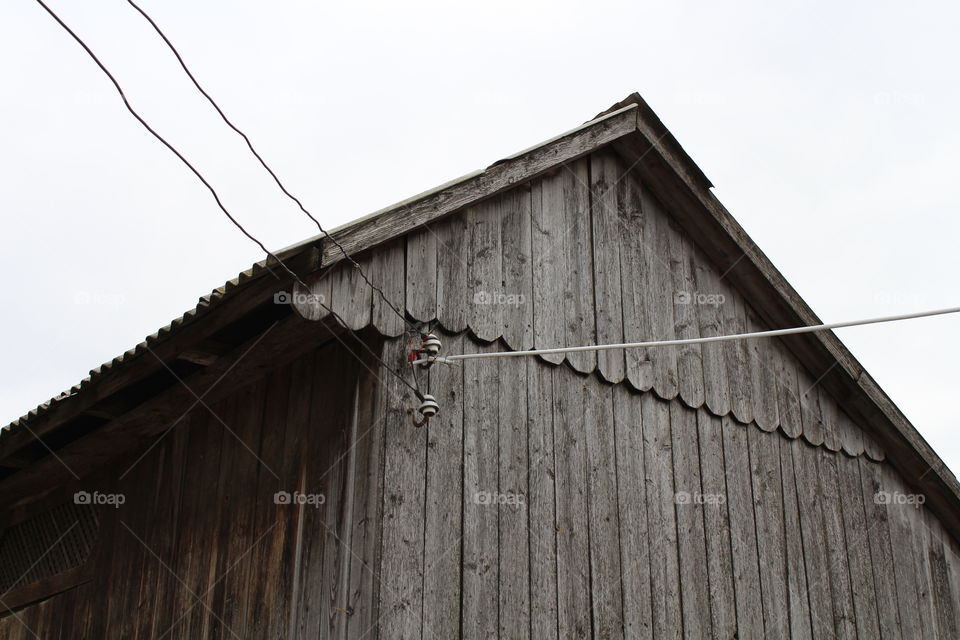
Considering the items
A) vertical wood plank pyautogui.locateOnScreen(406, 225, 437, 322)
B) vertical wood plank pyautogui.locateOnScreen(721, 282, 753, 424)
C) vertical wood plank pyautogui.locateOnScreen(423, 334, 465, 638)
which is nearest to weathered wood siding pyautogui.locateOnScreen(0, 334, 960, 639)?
vertical wood plank pyautogui.locateOnScreen(423, 334, 465, 638)

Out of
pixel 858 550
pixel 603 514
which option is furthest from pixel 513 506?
pixel 858 550

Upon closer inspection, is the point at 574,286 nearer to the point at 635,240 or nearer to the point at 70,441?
the point at 635,240

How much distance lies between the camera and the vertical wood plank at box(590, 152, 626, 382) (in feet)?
19.4

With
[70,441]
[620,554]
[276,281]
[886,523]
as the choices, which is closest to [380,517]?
[276,281]

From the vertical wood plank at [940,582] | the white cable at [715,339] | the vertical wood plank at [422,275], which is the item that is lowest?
the vertical wood plank at [940,582]

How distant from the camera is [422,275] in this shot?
5.10 m

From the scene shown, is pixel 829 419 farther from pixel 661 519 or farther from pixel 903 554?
Result: pixel 661 519

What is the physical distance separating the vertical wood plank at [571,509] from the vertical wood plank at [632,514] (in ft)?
0.98

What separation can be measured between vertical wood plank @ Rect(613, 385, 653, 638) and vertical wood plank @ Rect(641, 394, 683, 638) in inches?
2.0

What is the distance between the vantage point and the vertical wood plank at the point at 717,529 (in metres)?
5.84

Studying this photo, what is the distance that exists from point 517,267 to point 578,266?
525mm

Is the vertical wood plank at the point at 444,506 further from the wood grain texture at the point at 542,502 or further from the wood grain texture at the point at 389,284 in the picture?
the wood grain texture at the point at 542,502

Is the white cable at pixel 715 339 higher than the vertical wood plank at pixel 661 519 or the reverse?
higher

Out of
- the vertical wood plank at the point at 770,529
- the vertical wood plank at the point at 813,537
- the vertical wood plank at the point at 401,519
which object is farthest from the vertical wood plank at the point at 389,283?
the vertical wood plank at the point at 813,537
